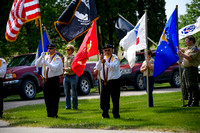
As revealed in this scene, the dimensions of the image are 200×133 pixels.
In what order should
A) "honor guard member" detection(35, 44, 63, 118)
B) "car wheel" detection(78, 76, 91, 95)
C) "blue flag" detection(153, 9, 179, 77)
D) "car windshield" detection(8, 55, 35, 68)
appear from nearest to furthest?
1. "honor guard member" detection(35, 44, 63, 118)
2. "blue flag" detection(153, 9, 179, 77)
3. "car windshield" detection(8, 55, 35, 68)
4. "car wheel" detection(78, 76, 91, 95)

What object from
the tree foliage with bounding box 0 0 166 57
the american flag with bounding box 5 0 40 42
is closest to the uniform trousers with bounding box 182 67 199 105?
the american flag with bounding box 5 0 40 42

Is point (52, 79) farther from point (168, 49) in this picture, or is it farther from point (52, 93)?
point (168, 49)

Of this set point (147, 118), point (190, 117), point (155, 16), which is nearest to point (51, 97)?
point (147, 118)

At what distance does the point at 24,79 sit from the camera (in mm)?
15602

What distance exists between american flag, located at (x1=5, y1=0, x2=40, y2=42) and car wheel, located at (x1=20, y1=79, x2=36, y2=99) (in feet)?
16.1

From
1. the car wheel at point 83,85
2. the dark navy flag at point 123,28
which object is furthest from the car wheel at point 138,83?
the dark navy flag at point 123,28

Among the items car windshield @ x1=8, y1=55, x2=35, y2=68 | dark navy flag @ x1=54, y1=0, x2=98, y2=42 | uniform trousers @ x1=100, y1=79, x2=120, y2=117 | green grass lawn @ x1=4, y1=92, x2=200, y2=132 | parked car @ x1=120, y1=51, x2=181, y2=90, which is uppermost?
dark navy flag @ x1=54, y1=0, x2=98, y2=42

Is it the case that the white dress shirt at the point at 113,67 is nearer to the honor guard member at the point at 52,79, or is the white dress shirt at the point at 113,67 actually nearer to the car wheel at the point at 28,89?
the honor guard member at the point at 52,79

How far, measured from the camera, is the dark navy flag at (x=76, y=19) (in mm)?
9180

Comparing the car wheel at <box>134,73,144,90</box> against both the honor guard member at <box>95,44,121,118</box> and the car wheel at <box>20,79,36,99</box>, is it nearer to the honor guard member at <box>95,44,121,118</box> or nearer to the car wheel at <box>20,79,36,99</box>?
the car wheel at <box>20,79,36,99</box>

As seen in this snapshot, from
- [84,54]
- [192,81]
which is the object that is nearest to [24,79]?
[84,54]

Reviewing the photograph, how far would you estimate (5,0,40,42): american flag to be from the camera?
10.4 metres

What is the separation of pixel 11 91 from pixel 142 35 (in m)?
6.88

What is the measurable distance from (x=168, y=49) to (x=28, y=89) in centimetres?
765
